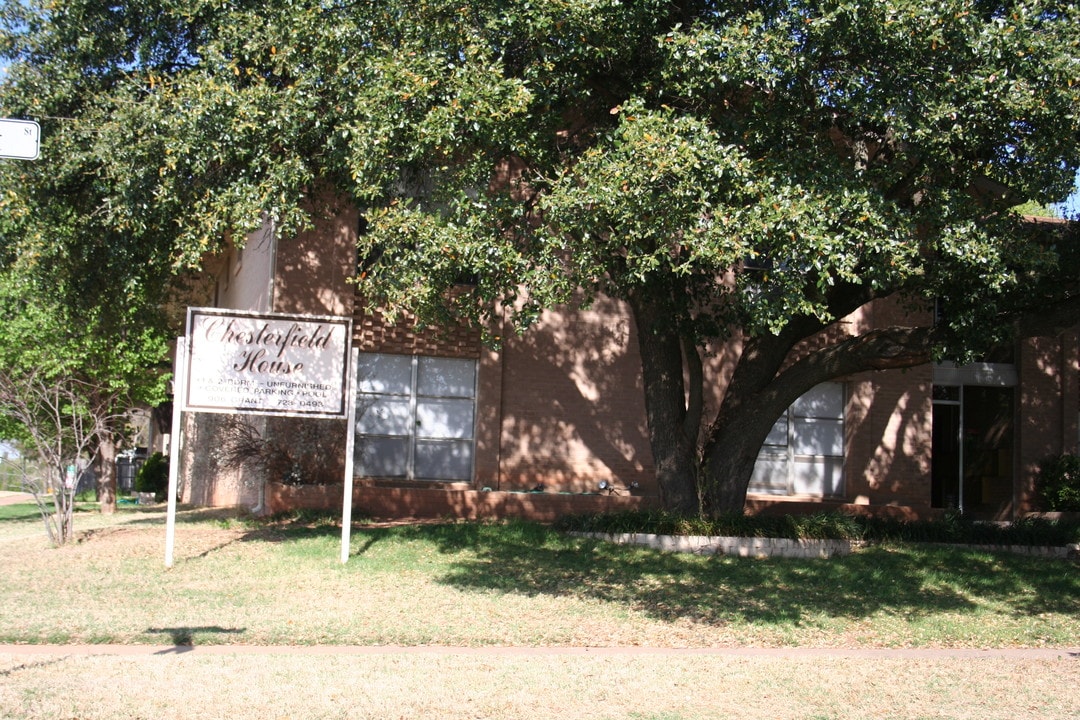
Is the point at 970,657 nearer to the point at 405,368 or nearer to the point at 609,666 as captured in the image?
the point at 609,666

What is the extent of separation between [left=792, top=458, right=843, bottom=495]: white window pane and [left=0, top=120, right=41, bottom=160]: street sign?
16374 mm

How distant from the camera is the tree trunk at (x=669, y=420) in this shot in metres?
15.2

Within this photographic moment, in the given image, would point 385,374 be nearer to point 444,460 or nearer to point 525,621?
point 444,460

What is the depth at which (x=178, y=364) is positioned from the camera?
44.0ft

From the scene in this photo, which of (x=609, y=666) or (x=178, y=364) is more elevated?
(x=178, y=364)

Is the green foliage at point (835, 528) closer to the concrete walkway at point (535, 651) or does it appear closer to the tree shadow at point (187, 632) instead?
the concrete walkway at point (535, 651)

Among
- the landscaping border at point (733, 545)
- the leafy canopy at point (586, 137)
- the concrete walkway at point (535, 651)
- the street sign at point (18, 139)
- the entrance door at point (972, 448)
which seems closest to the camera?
the street sign at point (18, 139)

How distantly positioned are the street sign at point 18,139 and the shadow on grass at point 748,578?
6997mm

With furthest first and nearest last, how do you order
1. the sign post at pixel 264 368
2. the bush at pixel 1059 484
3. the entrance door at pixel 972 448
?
the entrance door at pixel 972 448
the bush at pixel 1059 484
the sign post at pixel 264 368

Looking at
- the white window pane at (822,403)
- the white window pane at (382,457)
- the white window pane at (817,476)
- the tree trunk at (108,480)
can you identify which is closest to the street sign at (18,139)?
the white window pane at (382,457)

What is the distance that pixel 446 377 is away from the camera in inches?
766

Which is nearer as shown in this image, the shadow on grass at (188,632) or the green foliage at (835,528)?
the shadow on grass at (188,632)

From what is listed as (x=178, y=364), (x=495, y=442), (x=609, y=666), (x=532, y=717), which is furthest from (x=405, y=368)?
(x=532, y=717)

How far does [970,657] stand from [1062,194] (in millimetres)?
4911
